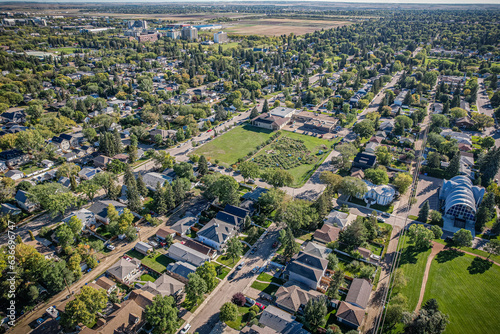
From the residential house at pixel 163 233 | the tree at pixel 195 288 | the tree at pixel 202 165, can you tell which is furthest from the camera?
the tree at pixel 202 165

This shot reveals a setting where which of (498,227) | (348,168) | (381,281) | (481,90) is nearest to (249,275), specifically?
(381,281)

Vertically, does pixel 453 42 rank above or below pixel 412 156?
above

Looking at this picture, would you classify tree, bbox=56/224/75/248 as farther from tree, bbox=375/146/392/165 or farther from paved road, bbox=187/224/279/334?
tree, bbox=375/146/392/165

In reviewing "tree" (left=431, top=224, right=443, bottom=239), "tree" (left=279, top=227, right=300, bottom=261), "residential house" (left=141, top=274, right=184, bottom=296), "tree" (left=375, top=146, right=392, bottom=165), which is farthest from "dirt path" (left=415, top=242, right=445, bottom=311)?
"residential house" (left=141, top=274, right=184, bottom=296)

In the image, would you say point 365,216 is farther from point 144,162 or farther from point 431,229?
point 144,162

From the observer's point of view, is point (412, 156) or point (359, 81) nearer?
point (412, 156)

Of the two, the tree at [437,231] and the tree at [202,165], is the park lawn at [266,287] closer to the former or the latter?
the tree at [437,231]

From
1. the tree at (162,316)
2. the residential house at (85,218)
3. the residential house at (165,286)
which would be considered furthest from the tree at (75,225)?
the tree at (162,316)
